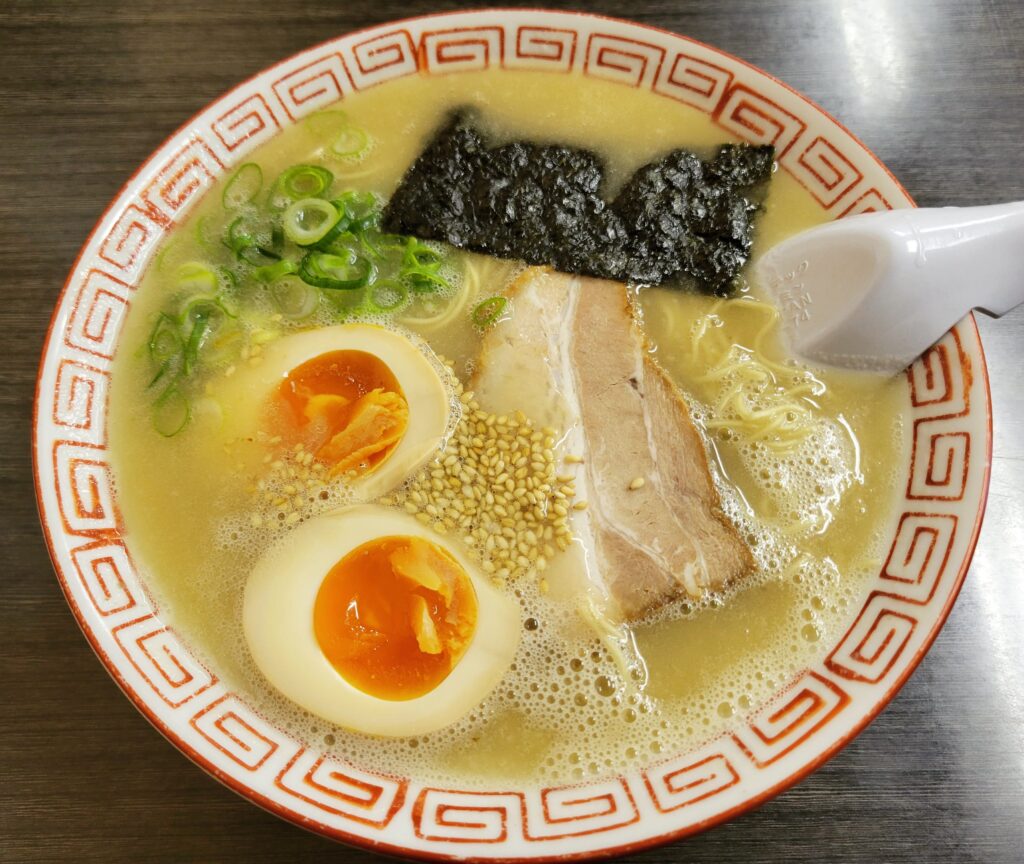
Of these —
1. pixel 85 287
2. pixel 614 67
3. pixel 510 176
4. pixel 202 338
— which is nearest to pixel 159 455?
pixel 202 338

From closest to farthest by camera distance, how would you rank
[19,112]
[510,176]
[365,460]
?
1. [365,460]
2. [510,176]
3. [19,112]

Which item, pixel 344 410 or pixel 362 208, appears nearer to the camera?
pixel 344 410

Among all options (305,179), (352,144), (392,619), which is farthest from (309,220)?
(392,619)

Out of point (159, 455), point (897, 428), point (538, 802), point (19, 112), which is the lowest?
point (538, 802)

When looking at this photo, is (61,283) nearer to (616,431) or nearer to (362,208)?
(362,208)

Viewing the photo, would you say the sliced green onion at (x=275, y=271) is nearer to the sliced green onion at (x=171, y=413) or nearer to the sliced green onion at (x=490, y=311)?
the sliced green onion at (x=171, y=413)

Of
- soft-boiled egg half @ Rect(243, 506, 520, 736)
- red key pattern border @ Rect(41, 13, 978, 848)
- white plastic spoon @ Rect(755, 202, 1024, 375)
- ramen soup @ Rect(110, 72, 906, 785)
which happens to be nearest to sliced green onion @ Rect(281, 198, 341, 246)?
ramen soup @ Rect(110, 72, 906, 785)

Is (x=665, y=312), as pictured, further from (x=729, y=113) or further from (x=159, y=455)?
(x=159, y=455)

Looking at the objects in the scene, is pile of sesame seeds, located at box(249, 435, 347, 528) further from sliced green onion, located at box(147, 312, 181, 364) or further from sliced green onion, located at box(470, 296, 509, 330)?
sliced green onion, located at box(470, 296, 509, 330)
